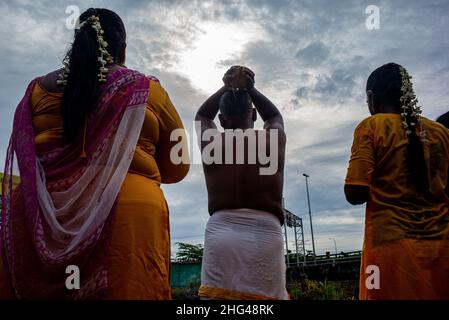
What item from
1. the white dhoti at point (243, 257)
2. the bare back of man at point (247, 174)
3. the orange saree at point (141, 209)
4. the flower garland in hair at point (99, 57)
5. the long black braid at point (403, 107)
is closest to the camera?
the orange saree at point (141, 209)

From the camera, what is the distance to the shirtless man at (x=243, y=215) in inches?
109

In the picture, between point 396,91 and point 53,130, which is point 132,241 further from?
point 396,91

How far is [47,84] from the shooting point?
7.41ft

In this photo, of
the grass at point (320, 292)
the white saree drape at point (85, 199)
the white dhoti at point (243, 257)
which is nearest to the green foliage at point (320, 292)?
Result: the grass at point (320, 292)

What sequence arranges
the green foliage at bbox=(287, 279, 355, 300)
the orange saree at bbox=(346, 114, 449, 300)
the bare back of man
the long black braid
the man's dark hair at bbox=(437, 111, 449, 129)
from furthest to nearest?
1. the green foliage at bbox=(287, 279, 355, 300)
2. the man's dark hair at bbox=(437, 111, 449, 129)
3. the bare back of man
4. the long black braid
5. the orange saree at bbox=(346, 114, 449, 300)

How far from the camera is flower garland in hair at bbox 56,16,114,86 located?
223cm

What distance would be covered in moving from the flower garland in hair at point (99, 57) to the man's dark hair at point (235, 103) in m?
1.13

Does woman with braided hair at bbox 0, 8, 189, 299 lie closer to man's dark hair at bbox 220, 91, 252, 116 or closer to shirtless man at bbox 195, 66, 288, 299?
shirtless man at bbox 195, 66, 288, 299

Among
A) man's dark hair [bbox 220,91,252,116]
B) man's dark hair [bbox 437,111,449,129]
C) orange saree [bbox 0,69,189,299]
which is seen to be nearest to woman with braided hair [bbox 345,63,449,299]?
man's dark hair [bbox 437,111,449,129]

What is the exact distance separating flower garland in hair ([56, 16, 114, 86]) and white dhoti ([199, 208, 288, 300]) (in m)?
1.22

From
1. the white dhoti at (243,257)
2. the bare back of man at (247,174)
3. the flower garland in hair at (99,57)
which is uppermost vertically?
the flower garland in hair at (99,57)

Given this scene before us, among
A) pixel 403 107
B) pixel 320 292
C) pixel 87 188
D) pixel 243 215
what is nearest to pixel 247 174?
pixel 243 215

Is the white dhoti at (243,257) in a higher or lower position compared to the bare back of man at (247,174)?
lower

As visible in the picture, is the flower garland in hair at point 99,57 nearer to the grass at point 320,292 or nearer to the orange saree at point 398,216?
the orange saree at point 398,216
